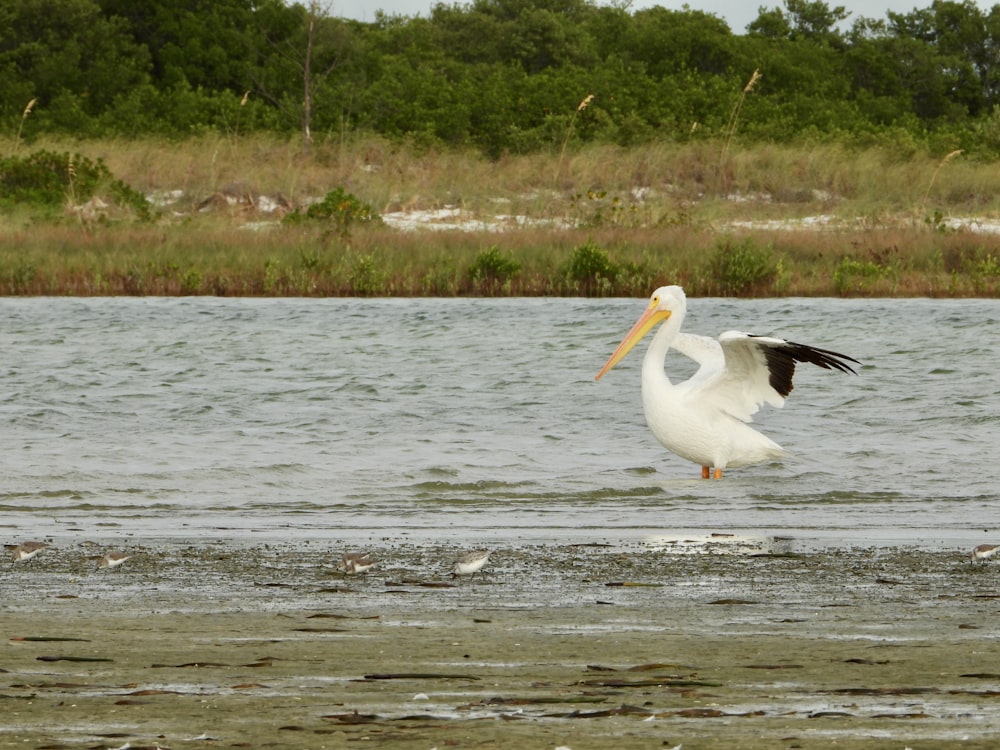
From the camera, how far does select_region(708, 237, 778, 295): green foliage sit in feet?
61.5

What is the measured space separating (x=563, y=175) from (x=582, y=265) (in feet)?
22.8

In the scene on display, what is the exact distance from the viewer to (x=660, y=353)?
383 inches

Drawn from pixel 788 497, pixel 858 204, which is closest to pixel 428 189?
pixel 858 204

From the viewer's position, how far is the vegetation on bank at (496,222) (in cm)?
1902

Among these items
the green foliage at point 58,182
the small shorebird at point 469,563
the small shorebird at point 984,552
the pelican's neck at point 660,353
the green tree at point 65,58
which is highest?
the green tree at point 65,58

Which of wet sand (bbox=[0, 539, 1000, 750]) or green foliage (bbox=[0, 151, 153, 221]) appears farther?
green foliage (bbox=[0, 151, 153, 221])

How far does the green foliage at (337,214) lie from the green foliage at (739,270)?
5.08 meters

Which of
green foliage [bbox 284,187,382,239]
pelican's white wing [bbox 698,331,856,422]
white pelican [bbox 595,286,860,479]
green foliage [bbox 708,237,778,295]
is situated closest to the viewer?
pelican's white wing [bbox 698,331,856,422]

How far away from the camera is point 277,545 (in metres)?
6.30

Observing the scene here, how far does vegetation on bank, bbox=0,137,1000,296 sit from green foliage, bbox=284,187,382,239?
3cm

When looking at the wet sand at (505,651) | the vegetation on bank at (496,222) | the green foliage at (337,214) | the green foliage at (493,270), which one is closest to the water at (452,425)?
the green foliage at (493,270)

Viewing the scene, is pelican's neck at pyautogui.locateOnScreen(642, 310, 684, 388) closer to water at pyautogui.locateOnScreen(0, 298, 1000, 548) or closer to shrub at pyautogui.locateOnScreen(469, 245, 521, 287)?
water at pyautogui.locateOnScreen(0, 298, 1000, 548)

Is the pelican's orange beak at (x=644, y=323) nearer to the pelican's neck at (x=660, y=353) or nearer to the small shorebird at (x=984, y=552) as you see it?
the pelican's neck at (x=660, y=353)

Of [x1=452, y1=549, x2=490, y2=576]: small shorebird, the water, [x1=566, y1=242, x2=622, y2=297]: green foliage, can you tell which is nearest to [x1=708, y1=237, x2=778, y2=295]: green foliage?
the water
